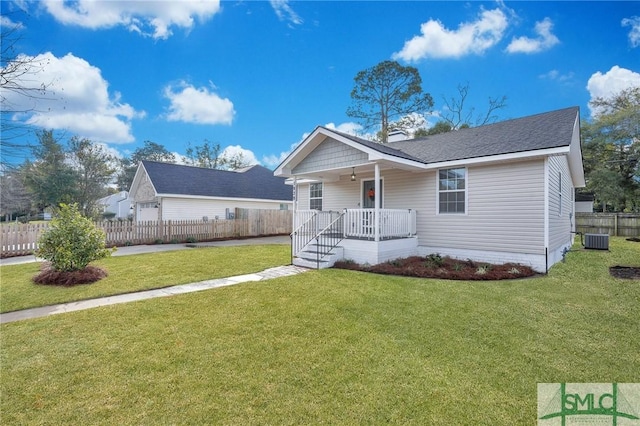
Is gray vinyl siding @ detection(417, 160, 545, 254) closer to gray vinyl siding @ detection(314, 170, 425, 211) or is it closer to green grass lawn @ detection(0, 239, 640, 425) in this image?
gray vinyl siding @ detection(314, 170, 425, 211)

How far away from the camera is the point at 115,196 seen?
4566cm

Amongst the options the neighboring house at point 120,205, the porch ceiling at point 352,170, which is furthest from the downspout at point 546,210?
the neighboring house at point 120,205

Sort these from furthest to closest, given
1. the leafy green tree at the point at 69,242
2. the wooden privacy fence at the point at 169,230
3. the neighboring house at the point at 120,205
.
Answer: the neighboring house at the point at 120,205 → the wooden privacy fence at the point at 169,230 → the leafy green tree at the point at 69,242

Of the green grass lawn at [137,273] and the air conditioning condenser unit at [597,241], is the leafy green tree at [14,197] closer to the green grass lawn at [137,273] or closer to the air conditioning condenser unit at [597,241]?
the green grass lawn at [137,273]

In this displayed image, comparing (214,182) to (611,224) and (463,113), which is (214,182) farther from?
(611,224)

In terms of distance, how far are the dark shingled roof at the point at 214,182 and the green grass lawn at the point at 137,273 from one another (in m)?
8.34

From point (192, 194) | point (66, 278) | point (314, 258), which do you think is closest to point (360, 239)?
point (314, 258)

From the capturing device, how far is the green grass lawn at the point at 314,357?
256 centimetres

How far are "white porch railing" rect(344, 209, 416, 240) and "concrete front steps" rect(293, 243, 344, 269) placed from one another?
0.71m

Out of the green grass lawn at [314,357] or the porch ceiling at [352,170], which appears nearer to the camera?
the green grass lawn at [314,357]

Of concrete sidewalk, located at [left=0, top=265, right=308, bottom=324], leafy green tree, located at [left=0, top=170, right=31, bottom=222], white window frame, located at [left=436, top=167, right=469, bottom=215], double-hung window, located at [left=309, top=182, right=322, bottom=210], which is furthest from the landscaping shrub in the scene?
leafy green tree, located at [left=0, top=170, right=31, bottom=222]

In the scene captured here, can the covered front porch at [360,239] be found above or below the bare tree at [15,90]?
below

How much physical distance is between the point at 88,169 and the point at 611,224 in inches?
1662

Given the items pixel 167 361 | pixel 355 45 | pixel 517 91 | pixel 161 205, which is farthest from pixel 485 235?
pixel 517 91
